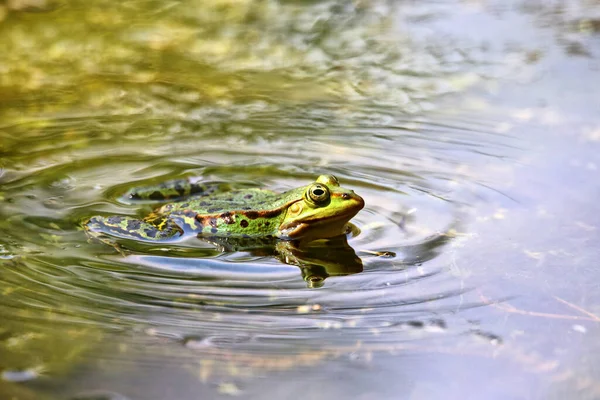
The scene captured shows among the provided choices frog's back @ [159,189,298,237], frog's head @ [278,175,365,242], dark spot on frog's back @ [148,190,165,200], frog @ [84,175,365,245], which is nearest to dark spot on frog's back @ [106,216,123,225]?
frog @ [84,175,365,245]

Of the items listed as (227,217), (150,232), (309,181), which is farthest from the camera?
(309,181)

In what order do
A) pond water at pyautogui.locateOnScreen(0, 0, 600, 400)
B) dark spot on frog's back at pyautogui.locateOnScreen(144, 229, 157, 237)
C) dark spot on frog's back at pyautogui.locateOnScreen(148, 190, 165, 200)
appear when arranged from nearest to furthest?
pond water at pyautogui.locateOnScreen(0, 0, 600, 400), dark spot on frog's back at pyautogui.locateOnScreen(144, 229, 157, 237), dark spot on frog's back at pyautogui.locateOnScreen(148, 190, 165, 200)

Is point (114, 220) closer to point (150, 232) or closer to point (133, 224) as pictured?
point (133, 224)

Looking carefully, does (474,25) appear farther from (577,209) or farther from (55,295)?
(55,295)

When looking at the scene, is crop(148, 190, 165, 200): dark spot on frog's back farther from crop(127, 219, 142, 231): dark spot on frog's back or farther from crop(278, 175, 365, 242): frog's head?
crop(278, 175, 365, 242): frog's head

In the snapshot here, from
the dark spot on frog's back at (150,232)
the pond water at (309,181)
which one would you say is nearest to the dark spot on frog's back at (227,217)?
the pond water at (309,181)

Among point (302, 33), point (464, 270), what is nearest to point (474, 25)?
point (302, 33)

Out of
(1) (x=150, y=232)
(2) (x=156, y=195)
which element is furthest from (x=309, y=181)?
(1) (x=150, y=232)
